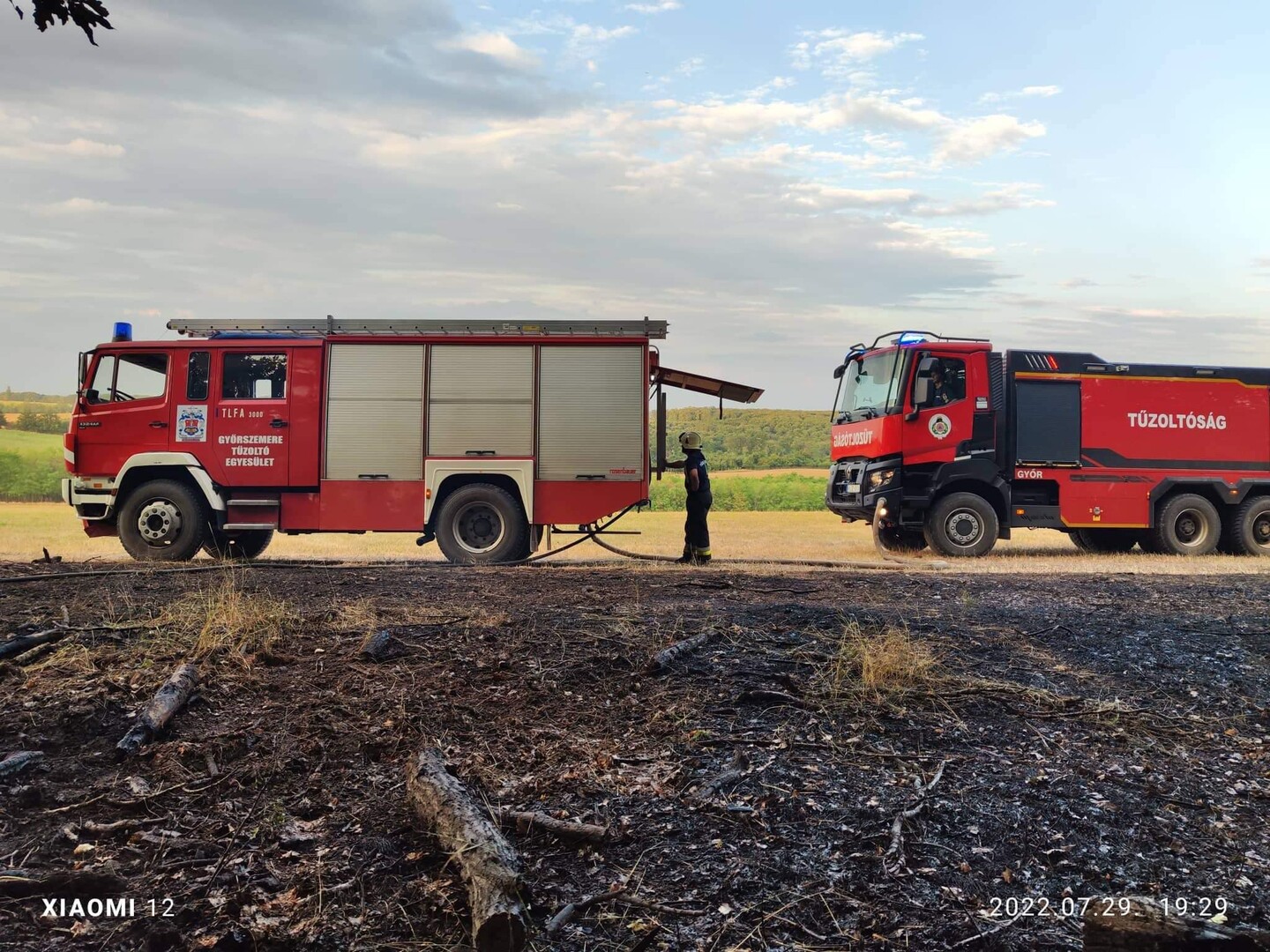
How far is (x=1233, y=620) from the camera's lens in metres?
8.75

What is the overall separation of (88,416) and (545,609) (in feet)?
28.7

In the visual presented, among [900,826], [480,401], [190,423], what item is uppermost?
[480,401]

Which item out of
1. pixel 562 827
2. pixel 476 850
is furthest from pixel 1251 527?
pixel 476 850

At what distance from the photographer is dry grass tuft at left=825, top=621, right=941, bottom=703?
18.6ft

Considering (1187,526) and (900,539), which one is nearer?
(900,539)

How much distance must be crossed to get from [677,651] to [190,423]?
9670 mm

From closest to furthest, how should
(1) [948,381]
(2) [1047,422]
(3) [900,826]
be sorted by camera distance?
(3) [900,826]
(1) [948,381]
(2) [1047,422]

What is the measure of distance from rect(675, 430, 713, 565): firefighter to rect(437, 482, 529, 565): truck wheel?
2316mm

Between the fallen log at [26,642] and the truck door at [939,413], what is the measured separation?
12.0m

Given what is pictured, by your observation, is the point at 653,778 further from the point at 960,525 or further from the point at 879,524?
the point at 960,525

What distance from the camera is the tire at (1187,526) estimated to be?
16.6 metres

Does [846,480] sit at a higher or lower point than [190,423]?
lower

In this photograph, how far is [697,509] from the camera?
13578mm

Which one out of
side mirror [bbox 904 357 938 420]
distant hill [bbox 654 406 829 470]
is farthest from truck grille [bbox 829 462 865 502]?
distant hill [bbox 654 406 829 470]
